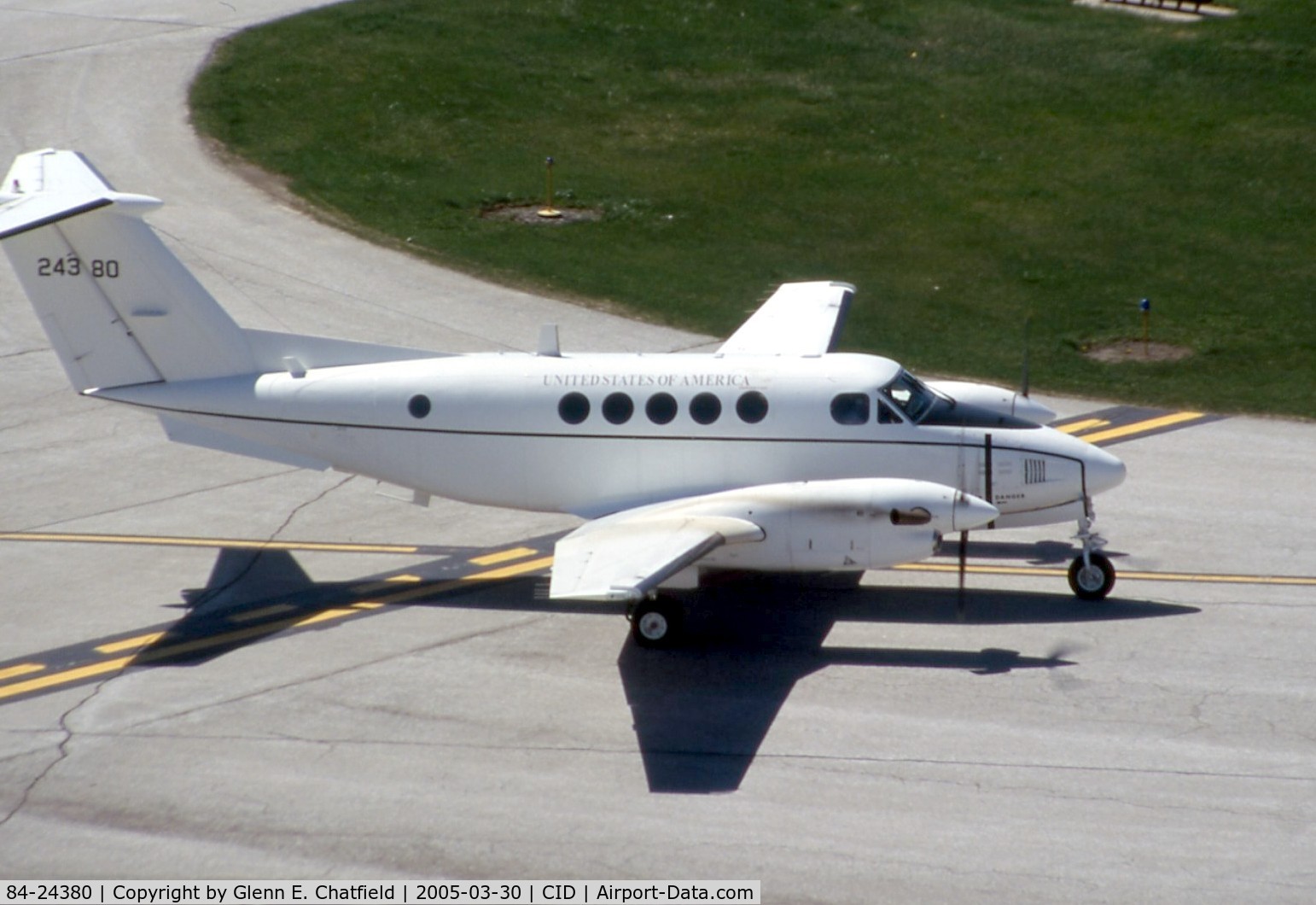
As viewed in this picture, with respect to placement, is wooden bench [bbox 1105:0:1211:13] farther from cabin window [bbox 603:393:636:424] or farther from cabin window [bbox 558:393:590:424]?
cabin window [bbox 558:393:590:424]

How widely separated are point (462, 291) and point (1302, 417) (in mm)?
15367

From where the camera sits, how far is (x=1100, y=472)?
17.7 m

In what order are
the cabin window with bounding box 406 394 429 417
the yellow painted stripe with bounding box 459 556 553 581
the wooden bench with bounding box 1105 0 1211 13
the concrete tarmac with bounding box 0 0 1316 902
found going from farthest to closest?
the wooden bench with bounding box 1105 0 1211 13
the yellow painted stripe with bounding box 459 556 553 581
the cabin window with bounding box 406 394 429 417
the concrete tarmac with bounding box 0 0 1316 902

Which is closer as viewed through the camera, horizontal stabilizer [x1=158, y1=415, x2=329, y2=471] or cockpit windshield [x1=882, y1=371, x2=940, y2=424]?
cockpit windshield [x1=882, y1=371, x2=940, y2=424]

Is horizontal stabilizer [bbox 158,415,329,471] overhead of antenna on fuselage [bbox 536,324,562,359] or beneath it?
beneath

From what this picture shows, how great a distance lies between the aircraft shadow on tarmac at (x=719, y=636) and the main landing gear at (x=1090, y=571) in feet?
0.54

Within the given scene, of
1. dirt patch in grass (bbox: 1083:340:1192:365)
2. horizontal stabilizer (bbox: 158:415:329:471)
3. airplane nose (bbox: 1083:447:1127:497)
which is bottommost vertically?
dirt patch in grass (bbox: 1083:340:1192:365)

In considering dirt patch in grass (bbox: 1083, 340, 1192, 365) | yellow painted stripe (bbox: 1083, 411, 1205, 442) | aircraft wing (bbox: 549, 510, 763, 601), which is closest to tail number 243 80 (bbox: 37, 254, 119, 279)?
aircraft wing (bbox: 549, 510, 763, 601)

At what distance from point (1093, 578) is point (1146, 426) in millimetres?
6872

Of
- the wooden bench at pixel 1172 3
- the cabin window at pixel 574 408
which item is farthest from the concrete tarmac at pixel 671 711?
the wooden bench at pixel 1172 3

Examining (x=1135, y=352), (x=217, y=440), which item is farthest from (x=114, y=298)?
(x=1135, y=352)

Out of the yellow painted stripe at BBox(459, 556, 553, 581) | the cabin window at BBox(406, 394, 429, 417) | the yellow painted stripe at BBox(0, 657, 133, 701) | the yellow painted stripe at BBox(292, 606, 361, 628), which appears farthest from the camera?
the yellow painted stripe at BBox(459, 556, 553, 581)

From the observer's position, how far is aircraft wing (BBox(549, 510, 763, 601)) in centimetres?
1481

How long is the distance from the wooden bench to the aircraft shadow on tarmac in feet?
112
